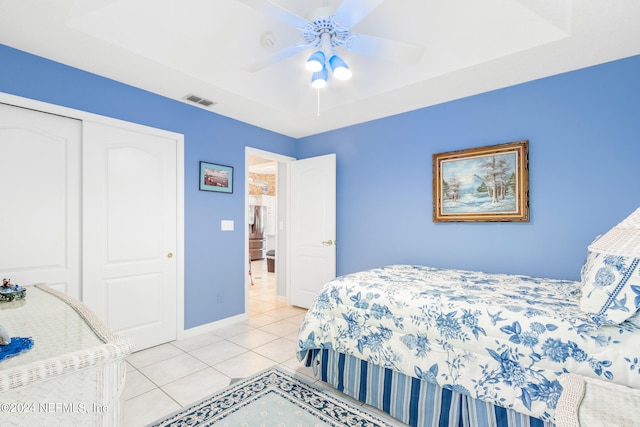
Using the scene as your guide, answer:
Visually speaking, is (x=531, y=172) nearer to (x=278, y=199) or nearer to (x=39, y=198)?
(x=278, y=199)

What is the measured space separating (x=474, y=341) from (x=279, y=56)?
7.06ft

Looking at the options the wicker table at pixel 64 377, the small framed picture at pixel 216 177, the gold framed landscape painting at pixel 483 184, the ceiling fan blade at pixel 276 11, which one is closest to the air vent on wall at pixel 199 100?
the small framed picture at pixel 216 177

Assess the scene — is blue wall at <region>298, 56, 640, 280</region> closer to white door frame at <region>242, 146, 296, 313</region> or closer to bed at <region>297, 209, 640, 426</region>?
bed at <region>297, 209, 640, 426</region>

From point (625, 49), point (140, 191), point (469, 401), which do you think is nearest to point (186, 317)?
point (140, 191)

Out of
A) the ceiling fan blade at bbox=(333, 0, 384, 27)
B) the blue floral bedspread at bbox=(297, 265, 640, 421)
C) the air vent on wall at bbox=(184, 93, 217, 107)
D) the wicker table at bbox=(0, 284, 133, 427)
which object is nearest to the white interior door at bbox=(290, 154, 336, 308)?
the air vent on wall at bbox=(184, 93, 217, 107)

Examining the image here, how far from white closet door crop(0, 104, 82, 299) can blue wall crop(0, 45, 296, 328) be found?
0.23 metres

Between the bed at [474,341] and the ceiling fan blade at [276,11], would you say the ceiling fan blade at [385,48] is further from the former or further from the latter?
the bed at [474,341]

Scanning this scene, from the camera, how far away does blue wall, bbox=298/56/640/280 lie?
8.20 ft

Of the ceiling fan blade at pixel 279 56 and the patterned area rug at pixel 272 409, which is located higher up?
the ceiling fan blade at pixel 279 56

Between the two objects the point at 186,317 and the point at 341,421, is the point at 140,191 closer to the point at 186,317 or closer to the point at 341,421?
the point at 186,317

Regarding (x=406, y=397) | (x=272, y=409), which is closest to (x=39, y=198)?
(x=272, y=409)

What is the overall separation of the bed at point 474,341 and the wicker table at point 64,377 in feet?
4.76

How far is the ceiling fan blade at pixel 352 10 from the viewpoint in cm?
162

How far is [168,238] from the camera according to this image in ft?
10.5
